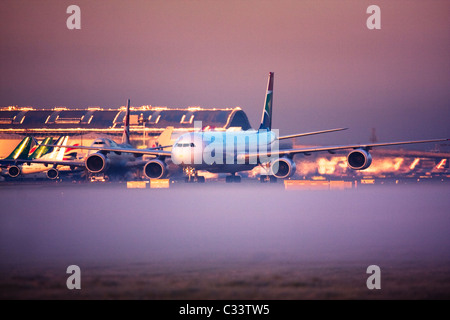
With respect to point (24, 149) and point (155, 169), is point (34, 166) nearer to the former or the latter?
point (24, 149)

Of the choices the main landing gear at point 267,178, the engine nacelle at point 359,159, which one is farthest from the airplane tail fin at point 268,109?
the engine nacelle at point 359,159

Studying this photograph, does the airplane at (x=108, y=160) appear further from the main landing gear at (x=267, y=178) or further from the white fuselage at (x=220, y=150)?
the main landing gear at (x=267, y=178)

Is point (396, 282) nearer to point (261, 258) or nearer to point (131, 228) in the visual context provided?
point (261, 258)

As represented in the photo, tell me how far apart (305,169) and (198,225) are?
55.2 metres

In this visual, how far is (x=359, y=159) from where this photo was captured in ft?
150

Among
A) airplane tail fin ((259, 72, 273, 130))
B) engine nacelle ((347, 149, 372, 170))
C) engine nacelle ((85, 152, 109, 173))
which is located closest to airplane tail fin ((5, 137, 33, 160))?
engine nacelle ((85, 152, 109, 173))

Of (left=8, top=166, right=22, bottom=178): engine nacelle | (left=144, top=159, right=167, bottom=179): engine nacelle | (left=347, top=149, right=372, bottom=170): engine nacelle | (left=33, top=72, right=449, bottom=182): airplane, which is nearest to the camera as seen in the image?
(left=33, top=72, right=449, bottom=182): airplane

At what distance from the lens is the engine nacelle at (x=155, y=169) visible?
4610cm

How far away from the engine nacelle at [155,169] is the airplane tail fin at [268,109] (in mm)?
15648

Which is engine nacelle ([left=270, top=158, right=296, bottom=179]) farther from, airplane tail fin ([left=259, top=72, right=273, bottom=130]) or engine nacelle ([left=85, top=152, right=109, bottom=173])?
airplane tail fin ([left=259, top=72, right=273, bottom=130])

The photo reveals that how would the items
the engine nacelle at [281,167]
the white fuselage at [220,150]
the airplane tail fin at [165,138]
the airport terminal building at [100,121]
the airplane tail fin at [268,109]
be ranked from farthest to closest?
the airport terminal building at [100,121] < the airplane tail fin at [165,138] < the airplane tail fin at [268,109] < the engine nacelle at [281,167] < the white fuselage at [220,150]

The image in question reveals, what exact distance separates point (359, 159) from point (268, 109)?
16354 mm

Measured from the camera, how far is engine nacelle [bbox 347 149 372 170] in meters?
45.3

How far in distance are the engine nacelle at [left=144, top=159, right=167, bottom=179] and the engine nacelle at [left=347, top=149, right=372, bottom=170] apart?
1278 centimetres
